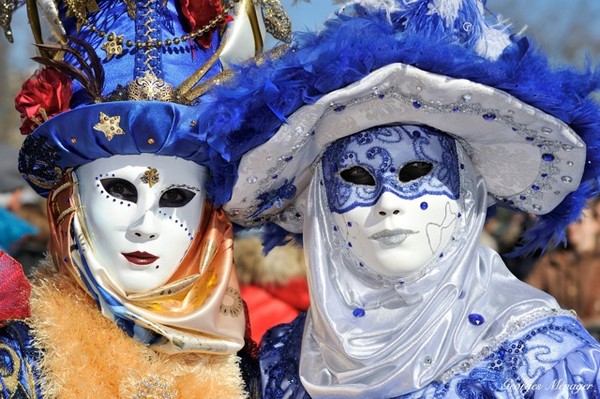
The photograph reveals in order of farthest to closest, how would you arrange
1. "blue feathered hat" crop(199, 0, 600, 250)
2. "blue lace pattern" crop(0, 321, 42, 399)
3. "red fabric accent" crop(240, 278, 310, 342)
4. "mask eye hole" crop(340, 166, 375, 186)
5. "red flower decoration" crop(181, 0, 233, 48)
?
"red fabric accent" crop(240, 278, 310, 342), "red flower decoration" crop(181, 0, 233, 48), "mask eye hole" crop(340, 166, 375, 186), "blue lace pattern" crop(0, 321, 42, 399), "blue feathered hat" crop(199, 0, 600, 250)

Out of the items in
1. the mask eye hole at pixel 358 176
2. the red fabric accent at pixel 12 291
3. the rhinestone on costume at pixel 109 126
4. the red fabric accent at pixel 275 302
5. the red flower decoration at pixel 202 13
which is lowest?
the red fabric accent at pixel 275 302

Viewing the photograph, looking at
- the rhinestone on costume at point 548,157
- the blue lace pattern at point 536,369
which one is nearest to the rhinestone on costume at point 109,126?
the blue lace pattern at point 536,369

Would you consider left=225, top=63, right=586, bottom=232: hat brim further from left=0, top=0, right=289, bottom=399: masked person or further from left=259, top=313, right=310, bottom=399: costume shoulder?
left=259, top=313, right=310, bottom=399: costume shoulder

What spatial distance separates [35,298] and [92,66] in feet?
2.43

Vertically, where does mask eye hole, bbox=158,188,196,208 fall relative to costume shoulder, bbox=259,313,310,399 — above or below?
above

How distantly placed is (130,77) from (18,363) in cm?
93

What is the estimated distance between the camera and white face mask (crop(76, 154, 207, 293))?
311cm

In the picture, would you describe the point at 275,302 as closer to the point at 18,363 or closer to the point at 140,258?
the point at 140,258

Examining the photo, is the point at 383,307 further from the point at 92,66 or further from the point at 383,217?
the point at 92,66

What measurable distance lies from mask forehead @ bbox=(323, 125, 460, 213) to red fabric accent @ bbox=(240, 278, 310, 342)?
1695 mm

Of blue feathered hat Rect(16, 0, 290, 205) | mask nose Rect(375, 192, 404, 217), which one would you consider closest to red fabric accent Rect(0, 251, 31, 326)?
blue feathered hat Rect(16, 0, 290, 205)

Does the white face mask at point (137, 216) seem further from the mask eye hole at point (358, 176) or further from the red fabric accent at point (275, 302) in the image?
the red fabric accent at point (275, 302)

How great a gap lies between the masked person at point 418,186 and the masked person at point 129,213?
18 cm

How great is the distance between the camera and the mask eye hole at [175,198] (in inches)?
125
